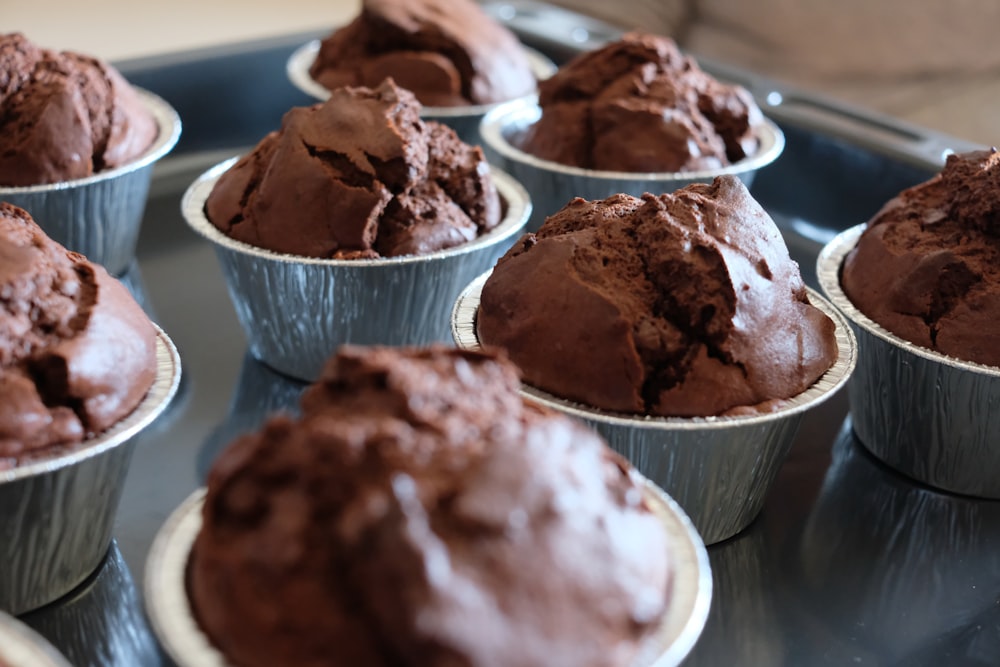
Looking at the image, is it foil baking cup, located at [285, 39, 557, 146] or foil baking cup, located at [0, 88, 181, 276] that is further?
foil baking cup, located at [285, 39, 557, 146]

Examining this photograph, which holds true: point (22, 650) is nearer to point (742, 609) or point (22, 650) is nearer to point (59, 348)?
point (59, 348)

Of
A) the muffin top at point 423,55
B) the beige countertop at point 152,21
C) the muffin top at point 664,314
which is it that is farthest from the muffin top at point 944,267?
the beige countertop at point 152,21

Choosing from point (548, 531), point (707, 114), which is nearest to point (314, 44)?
point (707, 114)

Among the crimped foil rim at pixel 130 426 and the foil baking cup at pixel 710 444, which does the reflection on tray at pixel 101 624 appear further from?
the foil baking cup at pixel 710 444

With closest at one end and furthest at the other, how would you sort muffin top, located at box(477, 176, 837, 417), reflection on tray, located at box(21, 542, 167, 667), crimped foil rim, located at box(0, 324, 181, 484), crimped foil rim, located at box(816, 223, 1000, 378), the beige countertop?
crimped foil rim, located at box(0, 324, 181, 484) → reflection on tray, located at box(21, 542, 167, 667) → muffin top, located at box(477, 176, 837, 417) → crimped foil rim, located at box(816, 223, 1000, 378) → the beige countertop

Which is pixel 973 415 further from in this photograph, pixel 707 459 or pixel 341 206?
pixel 341 206

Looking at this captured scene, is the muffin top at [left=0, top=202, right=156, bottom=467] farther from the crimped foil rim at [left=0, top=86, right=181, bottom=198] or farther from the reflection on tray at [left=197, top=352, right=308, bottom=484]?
the crimped foil rim at [left=0, top=86, right=181, bottom=198]

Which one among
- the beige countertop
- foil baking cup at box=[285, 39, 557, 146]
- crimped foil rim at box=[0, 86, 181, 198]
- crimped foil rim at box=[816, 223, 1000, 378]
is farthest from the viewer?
the beige countertop

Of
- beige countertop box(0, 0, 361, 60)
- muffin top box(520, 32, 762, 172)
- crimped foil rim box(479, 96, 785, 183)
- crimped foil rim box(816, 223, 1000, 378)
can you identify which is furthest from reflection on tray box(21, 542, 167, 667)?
beige countertop box(0, 0, 361, 60)
